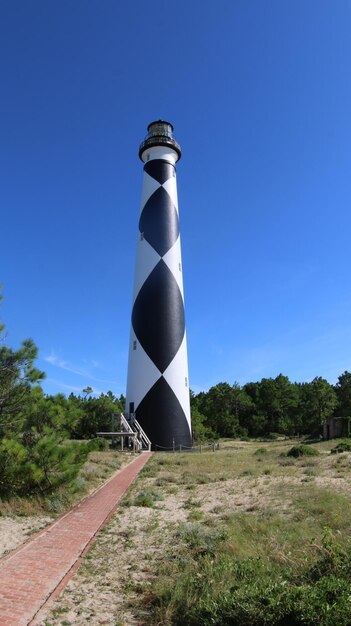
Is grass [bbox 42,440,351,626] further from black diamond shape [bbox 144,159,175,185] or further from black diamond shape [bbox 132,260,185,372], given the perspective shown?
black diamond shape [bbox 144,159,175,185]

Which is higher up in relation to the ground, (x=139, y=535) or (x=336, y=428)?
(x=336, y=428)

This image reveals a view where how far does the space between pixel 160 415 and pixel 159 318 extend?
5032 millimetres

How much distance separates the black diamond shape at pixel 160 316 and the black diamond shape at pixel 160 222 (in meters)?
1.26

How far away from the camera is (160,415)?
22.4 metres

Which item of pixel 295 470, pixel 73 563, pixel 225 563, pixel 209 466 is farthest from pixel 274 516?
pixel 209 466

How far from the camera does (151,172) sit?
26.2 metres

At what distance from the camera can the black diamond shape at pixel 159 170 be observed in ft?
85.1

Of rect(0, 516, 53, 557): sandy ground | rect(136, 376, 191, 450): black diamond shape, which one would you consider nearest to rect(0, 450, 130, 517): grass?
rect(0, 516, 53, 557): sandy ground

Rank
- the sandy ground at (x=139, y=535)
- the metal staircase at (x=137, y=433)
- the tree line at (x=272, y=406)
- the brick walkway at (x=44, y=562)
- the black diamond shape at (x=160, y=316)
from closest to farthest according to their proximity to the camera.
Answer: the brick walkway at (x=44, y=562), the sandy ground at (x=139, y=535), the metal staircase at (x=137, y=433), the black diamond shape at (x=160, y=316), the tree line at (x=272, y=406)

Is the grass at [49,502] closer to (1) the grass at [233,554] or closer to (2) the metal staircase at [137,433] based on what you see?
(1) the grass at [233,554]

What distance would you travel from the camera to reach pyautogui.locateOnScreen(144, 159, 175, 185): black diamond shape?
25938mm

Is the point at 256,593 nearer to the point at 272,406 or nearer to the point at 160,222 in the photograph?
the point at 160,222

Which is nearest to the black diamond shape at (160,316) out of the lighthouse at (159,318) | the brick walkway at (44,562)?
the lighthouse at (159,318)

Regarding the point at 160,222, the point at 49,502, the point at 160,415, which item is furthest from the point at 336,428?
the point at 49,502
